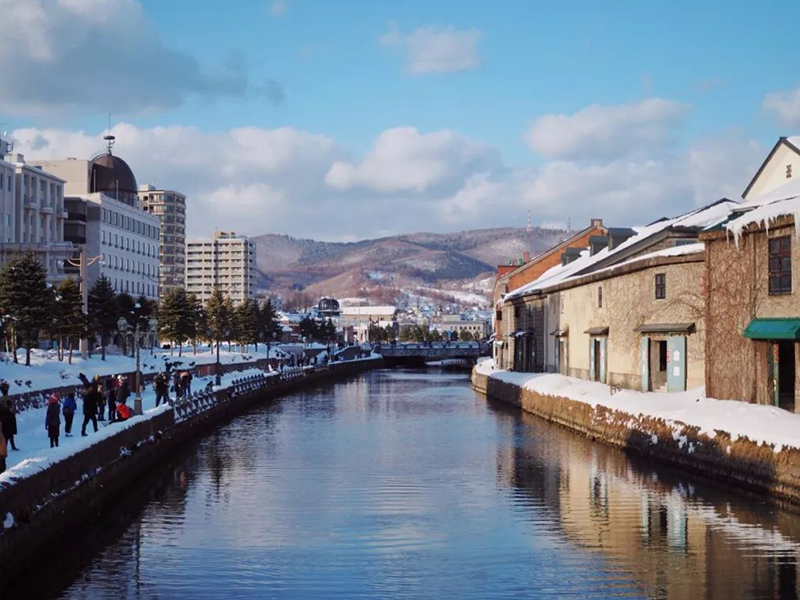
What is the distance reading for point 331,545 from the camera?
22.8 meters

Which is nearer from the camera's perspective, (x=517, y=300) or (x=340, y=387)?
(x=517, y=300)

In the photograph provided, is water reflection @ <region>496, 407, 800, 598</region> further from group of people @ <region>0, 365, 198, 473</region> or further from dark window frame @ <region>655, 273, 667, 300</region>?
group of people @ <region>0, 365, 198, 473</region>

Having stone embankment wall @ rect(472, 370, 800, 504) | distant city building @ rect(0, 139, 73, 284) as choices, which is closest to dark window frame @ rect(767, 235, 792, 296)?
stone embankment wall @ rect(472, 370, 800, 504)

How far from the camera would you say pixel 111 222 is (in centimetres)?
13300

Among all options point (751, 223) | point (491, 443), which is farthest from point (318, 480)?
point (751, 223)

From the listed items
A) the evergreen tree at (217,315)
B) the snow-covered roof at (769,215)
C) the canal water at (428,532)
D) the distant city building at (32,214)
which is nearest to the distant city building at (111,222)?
the distant city building at (32,214)

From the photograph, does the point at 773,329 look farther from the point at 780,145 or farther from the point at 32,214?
the point at 32,214

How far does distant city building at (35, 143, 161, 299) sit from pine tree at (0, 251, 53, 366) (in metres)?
51.4

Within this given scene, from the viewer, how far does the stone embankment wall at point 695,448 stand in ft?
87.0

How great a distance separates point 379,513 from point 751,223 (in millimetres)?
16789

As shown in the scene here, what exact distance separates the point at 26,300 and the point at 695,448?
48.1 meters

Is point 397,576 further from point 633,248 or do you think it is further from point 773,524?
point 633,248

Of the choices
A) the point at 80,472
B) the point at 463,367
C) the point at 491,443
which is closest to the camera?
the point at 80,472

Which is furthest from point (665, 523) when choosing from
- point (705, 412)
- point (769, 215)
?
point (769, 215)
